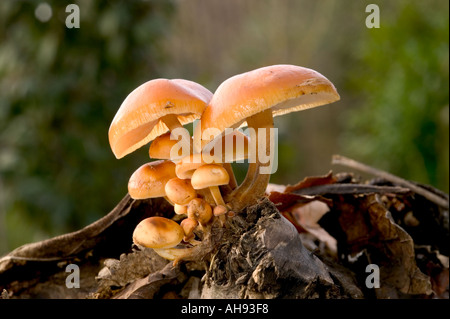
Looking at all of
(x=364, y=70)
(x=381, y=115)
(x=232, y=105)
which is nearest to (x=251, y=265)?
(x=232, y=105)

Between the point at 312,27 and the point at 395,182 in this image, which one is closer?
the point at 395,182

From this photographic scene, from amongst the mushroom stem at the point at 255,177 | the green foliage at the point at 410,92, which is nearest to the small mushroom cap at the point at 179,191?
the mushroom stem at the point at 255,177

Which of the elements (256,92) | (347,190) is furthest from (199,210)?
(347,190)

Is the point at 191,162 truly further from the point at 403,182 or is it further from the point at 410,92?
the point at 410,92

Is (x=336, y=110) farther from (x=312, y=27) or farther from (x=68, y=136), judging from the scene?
(x=68, y=136)

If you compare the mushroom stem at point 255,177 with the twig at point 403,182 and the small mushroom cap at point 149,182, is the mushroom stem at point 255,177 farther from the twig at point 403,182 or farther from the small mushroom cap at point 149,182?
the twig at point 403,182

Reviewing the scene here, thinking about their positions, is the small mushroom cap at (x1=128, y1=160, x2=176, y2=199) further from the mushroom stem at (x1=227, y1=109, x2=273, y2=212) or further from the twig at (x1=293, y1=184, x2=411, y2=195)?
the twig at (x1=293, y1=184, x2=411, y2=195)
